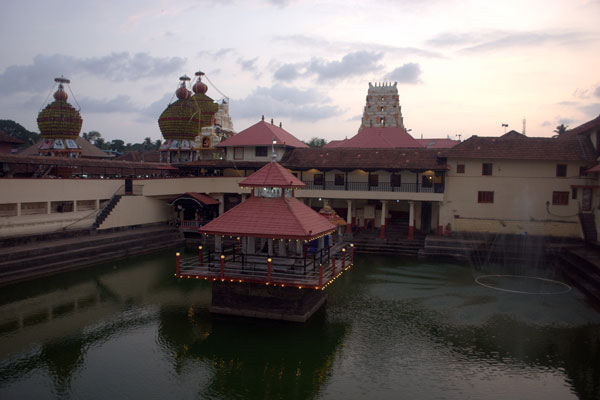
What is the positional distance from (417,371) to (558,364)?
13.5ft

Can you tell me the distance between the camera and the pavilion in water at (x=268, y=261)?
49.6 ft

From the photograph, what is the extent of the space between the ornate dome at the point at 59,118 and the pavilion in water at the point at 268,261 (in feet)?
101

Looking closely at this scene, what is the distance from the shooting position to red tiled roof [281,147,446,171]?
1203 inches

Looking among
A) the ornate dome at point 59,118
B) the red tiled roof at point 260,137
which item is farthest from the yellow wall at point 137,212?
the ornate dome at point 59,118

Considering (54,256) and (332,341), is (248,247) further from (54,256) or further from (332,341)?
(54,256)

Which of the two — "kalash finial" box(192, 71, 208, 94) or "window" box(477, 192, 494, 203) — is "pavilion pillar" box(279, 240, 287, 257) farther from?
"kalash finial" box(192, 71, 208, 94)

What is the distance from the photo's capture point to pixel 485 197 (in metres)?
29.8

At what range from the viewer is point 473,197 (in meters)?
29.9

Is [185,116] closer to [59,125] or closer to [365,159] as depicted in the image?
[59,125]

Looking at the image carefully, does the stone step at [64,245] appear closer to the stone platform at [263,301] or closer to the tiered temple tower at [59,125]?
the stone platform at [263,301]

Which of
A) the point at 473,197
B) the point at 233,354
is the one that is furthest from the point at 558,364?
the point at 473,197

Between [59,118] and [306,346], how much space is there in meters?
36.0

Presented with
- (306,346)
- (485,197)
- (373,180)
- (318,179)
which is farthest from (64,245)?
(485,197)

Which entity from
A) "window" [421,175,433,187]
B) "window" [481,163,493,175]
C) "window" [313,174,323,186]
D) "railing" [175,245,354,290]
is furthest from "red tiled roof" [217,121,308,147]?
"railing" [175,245,354,290]
